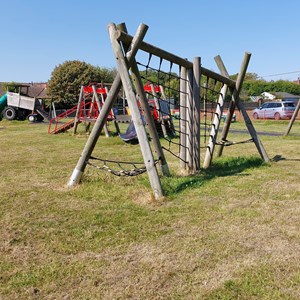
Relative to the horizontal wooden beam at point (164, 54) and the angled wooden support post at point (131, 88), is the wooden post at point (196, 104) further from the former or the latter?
the angled wooden support post at point (131, 88)

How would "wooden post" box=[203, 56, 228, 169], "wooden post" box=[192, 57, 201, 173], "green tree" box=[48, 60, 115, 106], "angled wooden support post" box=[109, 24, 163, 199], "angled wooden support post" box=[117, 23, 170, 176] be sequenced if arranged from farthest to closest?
"green tree" box=[48, 60, 115, 106] → "wooden post" box=[203, 56, 228, 169] → "wooden post" box=[192, 57, 201, 173] → "angled wooden support post" box=[117, 23, 170, 176] → "angled wooden support post" box=[109, 24, 163, 199]

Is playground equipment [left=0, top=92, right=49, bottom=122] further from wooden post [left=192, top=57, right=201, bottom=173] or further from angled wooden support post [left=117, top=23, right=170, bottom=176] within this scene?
angled wooden support post [left=117, top=23, right=170, bottom=176]

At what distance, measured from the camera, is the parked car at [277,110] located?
89.6 ft

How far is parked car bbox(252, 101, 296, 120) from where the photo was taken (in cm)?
2730

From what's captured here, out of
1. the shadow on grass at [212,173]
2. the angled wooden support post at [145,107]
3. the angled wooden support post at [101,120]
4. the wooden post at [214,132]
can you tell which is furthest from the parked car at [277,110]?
the angled wooden support post at [101,120]

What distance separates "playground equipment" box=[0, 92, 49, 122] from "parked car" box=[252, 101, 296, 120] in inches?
647

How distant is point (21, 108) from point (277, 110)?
1924 cm

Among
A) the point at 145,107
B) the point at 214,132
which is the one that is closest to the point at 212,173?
the point at 214,132

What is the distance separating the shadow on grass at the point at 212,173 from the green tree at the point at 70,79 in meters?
46.7

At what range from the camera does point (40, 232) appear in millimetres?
3561

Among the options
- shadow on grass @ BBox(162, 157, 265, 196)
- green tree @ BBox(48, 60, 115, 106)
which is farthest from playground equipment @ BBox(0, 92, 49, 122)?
green tree @ BBox(48, 60, 115, 106)

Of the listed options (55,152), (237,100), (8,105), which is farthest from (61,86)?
(237,100)

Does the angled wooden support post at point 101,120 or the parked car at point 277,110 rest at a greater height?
the parked car at point 277,110

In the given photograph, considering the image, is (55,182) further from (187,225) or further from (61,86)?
(61,86)
